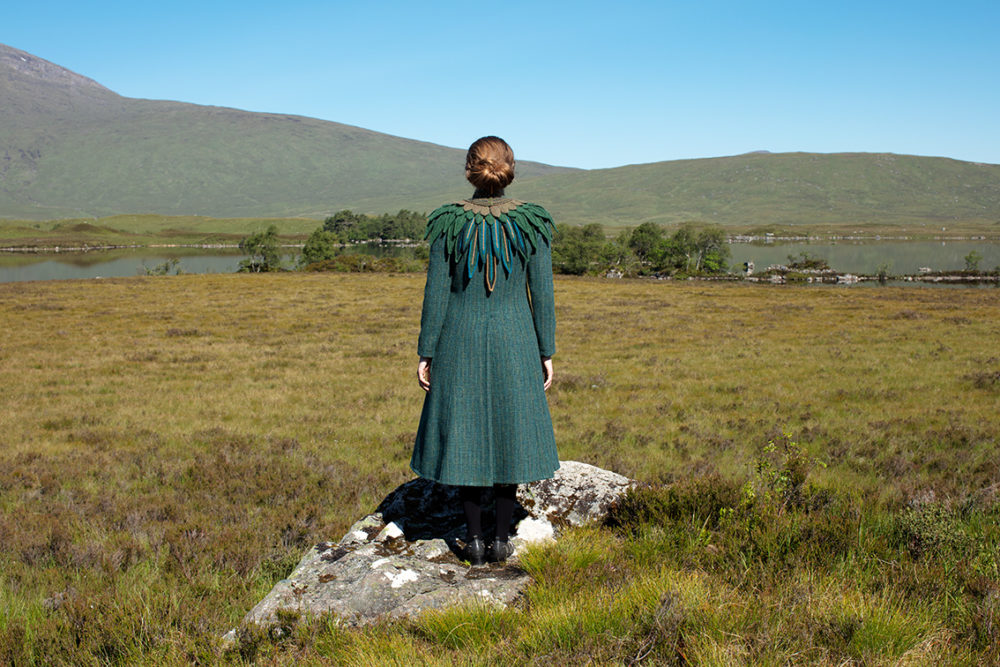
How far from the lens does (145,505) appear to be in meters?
6.97

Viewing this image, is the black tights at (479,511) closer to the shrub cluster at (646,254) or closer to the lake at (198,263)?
the lake at (198,263)

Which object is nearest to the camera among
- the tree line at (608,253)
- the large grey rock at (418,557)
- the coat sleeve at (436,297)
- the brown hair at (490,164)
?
the large grey rock at (418,557)

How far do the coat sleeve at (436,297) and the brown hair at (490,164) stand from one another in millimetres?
510

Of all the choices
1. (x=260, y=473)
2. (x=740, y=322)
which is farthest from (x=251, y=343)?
(x=740, y=322)

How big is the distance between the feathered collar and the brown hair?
14 cm

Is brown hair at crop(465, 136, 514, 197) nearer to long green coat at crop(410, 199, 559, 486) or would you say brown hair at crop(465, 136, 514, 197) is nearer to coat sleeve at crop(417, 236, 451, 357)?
long green coat at crop(410, 199, 559, 486)

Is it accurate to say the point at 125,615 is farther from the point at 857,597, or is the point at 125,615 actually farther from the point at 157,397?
the point at 157,397

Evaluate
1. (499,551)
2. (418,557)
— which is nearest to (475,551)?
(499,551)

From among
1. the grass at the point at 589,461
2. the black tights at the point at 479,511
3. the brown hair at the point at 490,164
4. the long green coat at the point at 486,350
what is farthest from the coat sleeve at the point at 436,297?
the grass at the point at 589,461

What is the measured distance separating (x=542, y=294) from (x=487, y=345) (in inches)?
21.9

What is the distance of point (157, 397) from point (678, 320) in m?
23.0

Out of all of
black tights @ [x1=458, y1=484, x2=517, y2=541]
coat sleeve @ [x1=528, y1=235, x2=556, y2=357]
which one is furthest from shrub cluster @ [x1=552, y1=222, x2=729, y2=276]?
black tights @ [x1=458, y1=484, x2=517, y2=541]

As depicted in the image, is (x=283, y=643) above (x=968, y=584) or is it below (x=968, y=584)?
below

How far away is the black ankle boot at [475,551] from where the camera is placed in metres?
4.27
